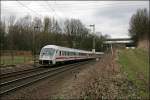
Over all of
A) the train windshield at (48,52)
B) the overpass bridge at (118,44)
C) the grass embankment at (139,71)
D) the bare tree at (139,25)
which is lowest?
the grass embankment at (139,71)

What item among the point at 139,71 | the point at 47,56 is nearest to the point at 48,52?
the point at 47,56

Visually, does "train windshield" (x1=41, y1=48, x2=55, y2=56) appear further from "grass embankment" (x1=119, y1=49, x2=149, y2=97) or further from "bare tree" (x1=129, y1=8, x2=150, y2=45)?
"bare tree" (x1=129, y1=8, x2=150, y2=45)

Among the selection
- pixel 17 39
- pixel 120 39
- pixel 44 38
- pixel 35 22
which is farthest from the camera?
pixel 120 39

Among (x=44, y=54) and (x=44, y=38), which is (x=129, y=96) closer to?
(x=44, y=54)

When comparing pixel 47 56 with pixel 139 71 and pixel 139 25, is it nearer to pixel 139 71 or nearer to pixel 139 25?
pixel 139 71

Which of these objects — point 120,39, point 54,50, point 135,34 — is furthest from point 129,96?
point 120,39

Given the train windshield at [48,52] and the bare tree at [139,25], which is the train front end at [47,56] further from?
the bare tree at [139,25]

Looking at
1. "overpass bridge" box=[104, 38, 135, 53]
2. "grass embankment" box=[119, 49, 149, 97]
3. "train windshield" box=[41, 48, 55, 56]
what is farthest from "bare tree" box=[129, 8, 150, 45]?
"train windshield" box=[41, 48, 55, 56]

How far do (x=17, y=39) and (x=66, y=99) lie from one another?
247 feet

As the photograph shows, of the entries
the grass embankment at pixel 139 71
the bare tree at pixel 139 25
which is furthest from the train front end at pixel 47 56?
the bare tree at pixel 139 25

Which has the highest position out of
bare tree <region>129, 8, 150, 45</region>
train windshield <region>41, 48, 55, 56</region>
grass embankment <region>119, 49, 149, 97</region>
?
bare tree <region>129, 8, 150, 45</region>

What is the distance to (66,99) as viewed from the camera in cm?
1052

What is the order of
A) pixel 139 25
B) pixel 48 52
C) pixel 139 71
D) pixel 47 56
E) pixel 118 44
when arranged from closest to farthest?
pixel 139 71 → pixel 47 56 → pixel 48 52 → pixel 139 25 → pixel 118 44

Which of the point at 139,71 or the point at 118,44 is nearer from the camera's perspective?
the point at 139,71
